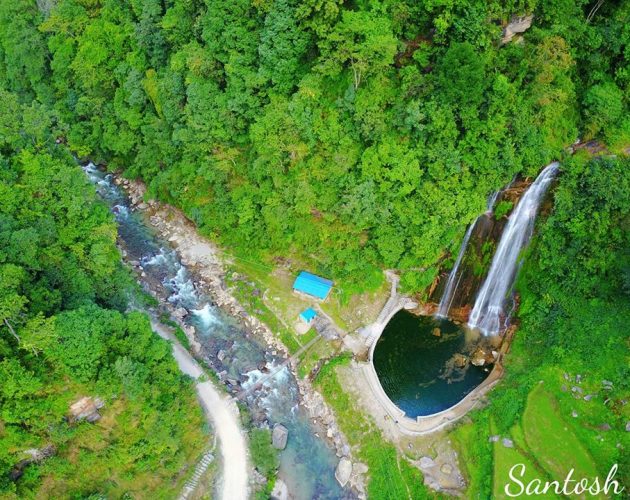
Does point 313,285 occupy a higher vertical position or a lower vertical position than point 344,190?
lower

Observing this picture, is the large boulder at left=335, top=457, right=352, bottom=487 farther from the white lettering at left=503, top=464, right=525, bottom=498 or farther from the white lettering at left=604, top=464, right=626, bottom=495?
the white lettering at left=604, top=464, right=626, bottom=495

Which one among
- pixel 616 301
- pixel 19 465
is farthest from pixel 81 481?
pixel 616 301

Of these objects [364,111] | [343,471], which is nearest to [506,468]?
[343,471]

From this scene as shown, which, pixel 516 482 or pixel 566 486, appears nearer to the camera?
pixel 566 486

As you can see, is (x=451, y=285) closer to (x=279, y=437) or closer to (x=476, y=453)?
(x=476, y=453)

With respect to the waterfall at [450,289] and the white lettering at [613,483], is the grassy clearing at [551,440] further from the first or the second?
the waterfall at [450,289]

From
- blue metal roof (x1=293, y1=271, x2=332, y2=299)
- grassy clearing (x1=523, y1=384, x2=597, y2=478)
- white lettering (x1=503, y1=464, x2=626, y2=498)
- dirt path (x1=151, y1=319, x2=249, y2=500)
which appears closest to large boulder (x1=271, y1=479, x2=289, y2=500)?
dirt path (x1=151, y1=319, x2=249, y2=500)

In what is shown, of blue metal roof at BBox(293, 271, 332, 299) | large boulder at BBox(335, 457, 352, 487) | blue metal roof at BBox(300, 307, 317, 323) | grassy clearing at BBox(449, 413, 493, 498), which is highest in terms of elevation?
blue metal roof at BBox(293, 271, 332, 299)

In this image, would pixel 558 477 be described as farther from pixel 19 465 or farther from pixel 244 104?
pixel 244 104
